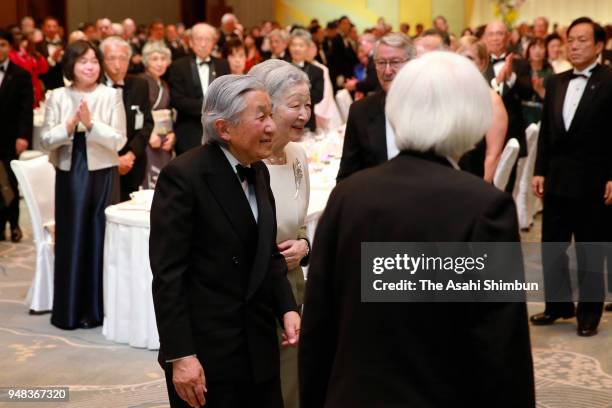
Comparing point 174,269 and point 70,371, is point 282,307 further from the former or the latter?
point 70,371

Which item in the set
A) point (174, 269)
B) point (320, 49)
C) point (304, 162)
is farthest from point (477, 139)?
point (320, 49)

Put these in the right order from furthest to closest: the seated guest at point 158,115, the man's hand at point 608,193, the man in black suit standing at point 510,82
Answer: the seated guest at point 158,115, the man in black suit standing at point 510,82, the man's hand at point 608,193

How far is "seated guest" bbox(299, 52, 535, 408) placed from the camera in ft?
6.06

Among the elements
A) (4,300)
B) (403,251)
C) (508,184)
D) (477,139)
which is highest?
(477,139)

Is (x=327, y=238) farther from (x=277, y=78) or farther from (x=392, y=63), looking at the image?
(x=392, y=63)

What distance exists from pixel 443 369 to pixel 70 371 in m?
3.35

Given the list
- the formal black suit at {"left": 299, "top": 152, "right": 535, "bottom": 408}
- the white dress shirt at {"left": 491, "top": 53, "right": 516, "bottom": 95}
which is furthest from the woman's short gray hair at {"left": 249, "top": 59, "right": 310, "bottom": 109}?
the white dress shirt at {"left": 491, "top": 53, "right": 516, "bottom": 95}

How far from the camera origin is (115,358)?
16.7 ft

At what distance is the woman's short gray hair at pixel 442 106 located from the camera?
6.16 feet

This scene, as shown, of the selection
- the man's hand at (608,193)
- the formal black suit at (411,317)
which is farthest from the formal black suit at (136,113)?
the formal black suit at (411,317)

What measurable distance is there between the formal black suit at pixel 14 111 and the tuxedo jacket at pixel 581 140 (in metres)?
4.64

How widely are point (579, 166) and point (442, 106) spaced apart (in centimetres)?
383

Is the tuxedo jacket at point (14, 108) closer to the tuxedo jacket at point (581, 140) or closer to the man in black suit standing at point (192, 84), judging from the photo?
the man in black suit standing at point (192, 84)
